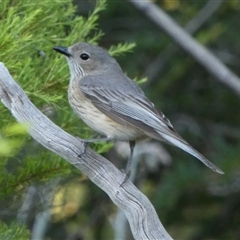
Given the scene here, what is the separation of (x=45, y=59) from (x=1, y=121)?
0.54 metres

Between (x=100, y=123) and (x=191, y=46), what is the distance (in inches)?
63.3

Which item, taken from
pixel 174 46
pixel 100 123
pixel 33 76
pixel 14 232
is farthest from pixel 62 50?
pixel 174 46

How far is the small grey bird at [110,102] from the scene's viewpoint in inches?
149

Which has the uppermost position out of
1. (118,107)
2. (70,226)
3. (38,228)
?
(118,107)

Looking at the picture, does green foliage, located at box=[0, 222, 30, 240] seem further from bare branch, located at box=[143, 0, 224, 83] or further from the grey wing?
bare branch, located at box=[143, 0, 224, 83]

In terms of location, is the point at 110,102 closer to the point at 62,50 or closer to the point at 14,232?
the point at 62,50

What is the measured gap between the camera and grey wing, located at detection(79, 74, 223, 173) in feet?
12.1

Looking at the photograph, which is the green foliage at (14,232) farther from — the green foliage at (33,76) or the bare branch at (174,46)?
the bare branch at (174,46)

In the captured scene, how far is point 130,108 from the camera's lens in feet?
13.1

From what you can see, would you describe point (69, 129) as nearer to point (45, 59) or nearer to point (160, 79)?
point (45, 59)

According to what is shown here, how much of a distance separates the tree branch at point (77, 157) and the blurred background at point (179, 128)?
83.7 inches

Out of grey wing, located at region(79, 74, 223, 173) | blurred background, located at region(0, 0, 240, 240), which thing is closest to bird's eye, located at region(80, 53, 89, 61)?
grey wing, located at region(79, 74, 223, 173)

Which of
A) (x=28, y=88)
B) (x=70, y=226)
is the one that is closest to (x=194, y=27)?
(x=70, y=226)

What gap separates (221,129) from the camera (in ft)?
19.6
